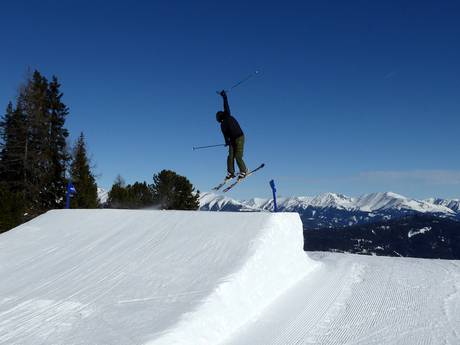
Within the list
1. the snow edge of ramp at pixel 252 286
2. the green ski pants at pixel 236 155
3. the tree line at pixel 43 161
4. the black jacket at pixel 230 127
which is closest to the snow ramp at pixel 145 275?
the snow edge of ramp at pixel 252 286

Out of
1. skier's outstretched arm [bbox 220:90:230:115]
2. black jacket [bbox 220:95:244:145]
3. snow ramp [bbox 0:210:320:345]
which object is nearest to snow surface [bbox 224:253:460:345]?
snow ramp [bbox 0:210:320:345]

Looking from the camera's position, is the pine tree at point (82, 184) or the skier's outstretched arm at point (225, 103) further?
the pine tree at point (82, 184)

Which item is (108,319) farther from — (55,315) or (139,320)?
(55,315)

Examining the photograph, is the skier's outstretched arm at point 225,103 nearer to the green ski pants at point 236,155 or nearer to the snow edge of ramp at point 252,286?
the green ski pants at point 236,155

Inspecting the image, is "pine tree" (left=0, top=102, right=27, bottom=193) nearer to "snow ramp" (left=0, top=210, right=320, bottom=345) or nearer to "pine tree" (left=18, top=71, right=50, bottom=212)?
"pine tree" (left=18, top=71, right=50, bottom=212)

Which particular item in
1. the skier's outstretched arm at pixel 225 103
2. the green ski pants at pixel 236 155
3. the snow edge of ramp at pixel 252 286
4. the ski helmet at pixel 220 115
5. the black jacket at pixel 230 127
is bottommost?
the snow edge of ramp at pixel 252 286

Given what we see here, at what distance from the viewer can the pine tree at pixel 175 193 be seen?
41.2 meters

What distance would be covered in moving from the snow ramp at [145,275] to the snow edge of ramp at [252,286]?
0.02 metres

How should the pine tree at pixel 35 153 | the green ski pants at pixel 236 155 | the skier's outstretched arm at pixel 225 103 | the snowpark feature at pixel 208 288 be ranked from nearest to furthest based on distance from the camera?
the snowpark feature at pixel 208 288 < the skier's outstretched arm at pixel 225 103 < the green ski pants at pixel 236 155 < the pine tree at pixel 35 153

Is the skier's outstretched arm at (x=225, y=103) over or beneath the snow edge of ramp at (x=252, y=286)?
over

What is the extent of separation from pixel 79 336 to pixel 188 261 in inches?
129

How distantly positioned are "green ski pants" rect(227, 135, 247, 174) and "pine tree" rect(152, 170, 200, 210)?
2780cm

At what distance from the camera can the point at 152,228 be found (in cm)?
1094

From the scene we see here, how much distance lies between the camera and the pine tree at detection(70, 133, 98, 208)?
34312mm
